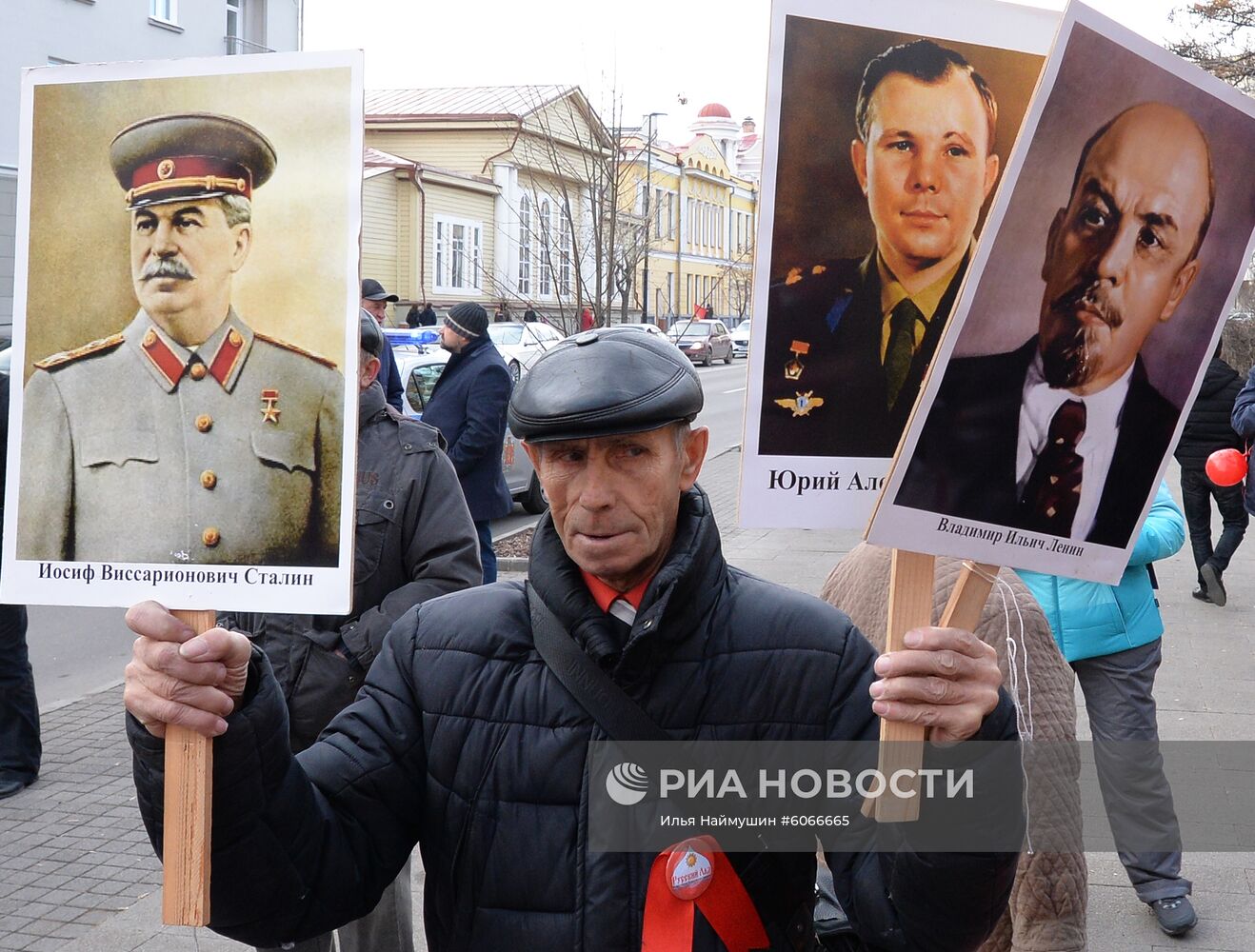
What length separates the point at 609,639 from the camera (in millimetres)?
2080

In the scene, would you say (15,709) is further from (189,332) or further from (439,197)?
(439,197)

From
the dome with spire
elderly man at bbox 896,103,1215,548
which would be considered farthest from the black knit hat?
the dome with spire

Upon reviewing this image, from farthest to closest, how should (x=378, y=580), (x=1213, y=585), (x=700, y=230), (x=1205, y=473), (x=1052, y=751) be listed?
(x=700, y=230), (x=1213, y=585), (x=1205, y=473), (x=378, y=580), (x=1052, y=751)

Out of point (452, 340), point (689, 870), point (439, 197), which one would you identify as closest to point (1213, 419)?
point (452, 340)

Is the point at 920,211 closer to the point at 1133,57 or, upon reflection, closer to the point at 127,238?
the point at 1133,57

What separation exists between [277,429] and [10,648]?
5084 millimetres

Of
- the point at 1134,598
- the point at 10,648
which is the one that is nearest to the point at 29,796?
the point at 10,648

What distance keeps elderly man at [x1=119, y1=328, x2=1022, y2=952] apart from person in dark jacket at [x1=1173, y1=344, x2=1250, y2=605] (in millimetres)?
8937

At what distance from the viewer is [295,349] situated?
79.7 inches

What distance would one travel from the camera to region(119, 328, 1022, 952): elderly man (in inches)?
Result: 76.8

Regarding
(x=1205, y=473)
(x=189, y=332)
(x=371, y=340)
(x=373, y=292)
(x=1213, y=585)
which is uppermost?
(x=373, y=292)

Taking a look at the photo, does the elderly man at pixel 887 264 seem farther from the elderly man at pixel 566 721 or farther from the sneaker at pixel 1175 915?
the sneaker at pixel 1175 915

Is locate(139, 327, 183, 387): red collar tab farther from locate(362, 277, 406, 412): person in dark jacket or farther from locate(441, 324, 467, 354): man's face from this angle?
locate(441, 324, 467, 354): man's face

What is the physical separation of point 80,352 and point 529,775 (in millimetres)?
926
